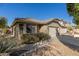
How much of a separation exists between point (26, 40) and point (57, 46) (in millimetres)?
349

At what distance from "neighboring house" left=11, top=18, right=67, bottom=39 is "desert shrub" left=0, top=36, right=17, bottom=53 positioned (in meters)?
0.08

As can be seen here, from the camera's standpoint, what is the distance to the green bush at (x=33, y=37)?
2609 millimetres

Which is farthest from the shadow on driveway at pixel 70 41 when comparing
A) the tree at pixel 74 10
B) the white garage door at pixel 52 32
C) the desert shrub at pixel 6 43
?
the desert shrub at pixel 6 43

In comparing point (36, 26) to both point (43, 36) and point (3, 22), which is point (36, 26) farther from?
point (3, 22)

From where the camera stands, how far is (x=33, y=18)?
2.61 meters

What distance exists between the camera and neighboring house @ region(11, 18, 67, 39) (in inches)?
103

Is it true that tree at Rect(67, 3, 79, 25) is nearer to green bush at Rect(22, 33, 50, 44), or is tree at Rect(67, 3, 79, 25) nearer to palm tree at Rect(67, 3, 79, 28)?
palm tree at Rect(67, 3, 79, 28)

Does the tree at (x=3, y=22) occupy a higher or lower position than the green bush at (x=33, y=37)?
higher

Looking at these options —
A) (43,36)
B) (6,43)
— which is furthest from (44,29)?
(6,43)

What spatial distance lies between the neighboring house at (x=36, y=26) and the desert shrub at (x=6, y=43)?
0.25 ft

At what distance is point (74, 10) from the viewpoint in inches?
103

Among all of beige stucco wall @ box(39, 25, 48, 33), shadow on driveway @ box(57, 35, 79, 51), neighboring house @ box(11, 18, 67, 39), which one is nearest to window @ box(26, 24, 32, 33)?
neighboring house @ box(11, 18, 67, 39)

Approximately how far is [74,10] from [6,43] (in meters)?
0.83

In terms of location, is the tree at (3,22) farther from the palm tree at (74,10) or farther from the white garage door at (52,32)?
the palm tree at (74,10)
